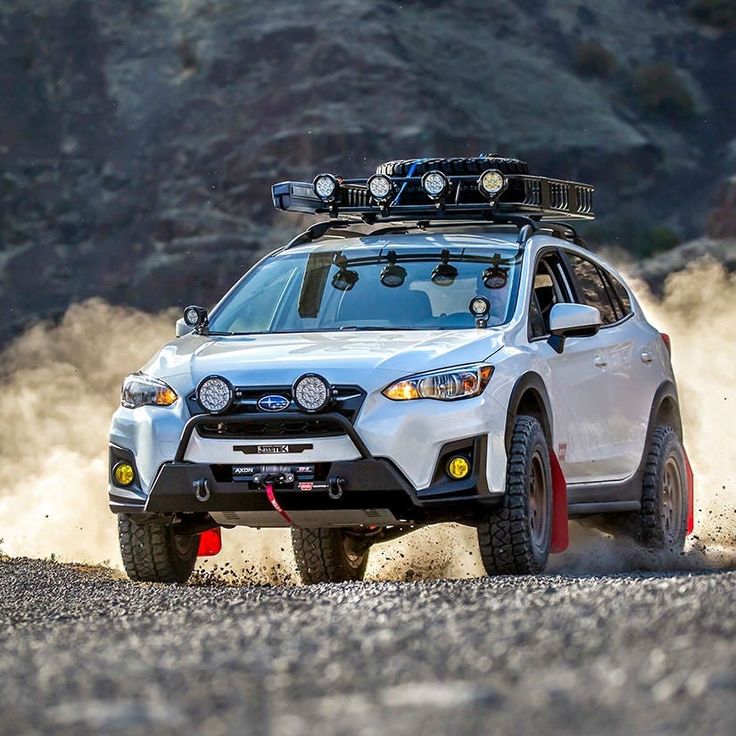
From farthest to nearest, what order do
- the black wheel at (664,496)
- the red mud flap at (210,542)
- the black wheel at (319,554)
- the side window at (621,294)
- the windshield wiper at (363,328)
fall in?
the side window at (621,294) < the black wheel at (664,496) < the black wheel at (319,554) < the red mud flap at (210,542) < the windshield wiper at (363,328)

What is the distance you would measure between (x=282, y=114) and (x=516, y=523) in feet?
111

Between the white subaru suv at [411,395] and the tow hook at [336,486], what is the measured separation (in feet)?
0.04

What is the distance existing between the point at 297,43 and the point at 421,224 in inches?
1326

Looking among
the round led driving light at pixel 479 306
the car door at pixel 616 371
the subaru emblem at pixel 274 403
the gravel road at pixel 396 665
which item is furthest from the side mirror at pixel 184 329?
the gravel road at pixel 396 665

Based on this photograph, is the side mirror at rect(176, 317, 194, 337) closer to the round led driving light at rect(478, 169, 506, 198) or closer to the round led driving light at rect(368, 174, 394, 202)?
the round led driving light at rect(368, 174, 394, 202)

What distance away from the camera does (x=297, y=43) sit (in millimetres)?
43281

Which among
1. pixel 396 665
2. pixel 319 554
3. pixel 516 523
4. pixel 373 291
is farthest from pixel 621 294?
pixel 396 665

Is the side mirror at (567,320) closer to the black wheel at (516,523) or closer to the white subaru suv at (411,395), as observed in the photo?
the white subaru suv at (411,395)

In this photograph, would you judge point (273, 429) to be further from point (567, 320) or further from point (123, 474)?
point (567, 320)

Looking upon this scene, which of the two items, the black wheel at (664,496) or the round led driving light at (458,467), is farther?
the black wheel at (664,496)

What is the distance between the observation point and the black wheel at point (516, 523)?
Result: 836cm

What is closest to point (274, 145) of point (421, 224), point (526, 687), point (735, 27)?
point (735, 27)

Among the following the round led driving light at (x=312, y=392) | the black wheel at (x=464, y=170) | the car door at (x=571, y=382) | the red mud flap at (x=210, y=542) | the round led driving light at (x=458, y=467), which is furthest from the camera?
the black wheel at (x=464, y=170)

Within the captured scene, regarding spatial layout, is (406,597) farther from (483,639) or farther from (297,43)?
(297,43)
